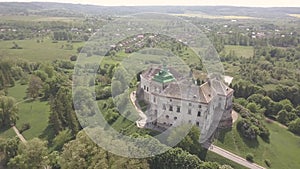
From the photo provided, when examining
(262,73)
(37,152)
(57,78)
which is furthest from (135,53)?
(37,152)

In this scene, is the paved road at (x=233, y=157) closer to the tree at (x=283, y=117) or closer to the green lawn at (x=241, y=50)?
the tree at (x=283, y=117)

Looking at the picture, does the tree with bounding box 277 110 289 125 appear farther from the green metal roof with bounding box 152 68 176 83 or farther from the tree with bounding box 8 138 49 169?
the tree with bounding box 8 138 49 169

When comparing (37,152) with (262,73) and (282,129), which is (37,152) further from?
(262,73)

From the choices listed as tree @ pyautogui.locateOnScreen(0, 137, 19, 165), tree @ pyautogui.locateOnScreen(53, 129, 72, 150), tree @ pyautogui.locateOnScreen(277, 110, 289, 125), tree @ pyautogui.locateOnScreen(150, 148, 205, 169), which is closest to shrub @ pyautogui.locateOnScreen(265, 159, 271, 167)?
tree @ pyautogui.locateOnScreen(150, 148, 205, 169)

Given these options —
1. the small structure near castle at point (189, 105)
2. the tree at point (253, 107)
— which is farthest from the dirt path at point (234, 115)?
the tree at point (253, 107)

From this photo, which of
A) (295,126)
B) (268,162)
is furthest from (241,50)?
(268,162)
